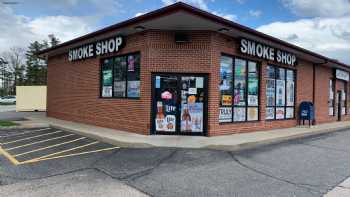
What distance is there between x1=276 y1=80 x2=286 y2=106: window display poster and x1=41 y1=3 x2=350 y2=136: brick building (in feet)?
0.17

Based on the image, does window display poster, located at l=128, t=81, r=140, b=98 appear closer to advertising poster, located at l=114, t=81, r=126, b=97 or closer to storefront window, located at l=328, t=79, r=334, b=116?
advertising poster, located at l=114, t=81, r=126, b=97

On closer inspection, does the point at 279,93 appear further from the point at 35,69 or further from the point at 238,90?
the point at 35,69

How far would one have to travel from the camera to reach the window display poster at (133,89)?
11281 mm

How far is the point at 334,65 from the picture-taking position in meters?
19.0

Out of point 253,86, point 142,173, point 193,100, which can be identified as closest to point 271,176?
point 142,173

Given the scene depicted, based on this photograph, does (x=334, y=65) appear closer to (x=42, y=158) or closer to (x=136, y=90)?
(x=136, y=90)

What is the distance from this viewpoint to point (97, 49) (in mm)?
13070

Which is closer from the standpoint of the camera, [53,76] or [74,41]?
[74,41]

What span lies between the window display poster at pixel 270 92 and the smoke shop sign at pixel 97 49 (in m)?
7.08

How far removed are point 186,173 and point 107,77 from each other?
7.91 meters

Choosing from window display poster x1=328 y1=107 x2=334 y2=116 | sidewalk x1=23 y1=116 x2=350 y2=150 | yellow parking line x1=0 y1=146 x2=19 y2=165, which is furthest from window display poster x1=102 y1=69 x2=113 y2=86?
window display poster x1=328 y1=107 x2=334 y2=116

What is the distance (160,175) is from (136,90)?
18.9ft

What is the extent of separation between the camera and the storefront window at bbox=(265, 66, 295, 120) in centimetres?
1366

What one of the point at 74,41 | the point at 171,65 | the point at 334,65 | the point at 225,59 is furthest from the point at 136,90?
the point at 334,65
